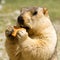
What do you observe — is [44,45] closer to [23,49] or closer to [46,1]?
[23,49]

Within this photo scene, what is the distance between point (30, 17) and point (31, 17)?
0.03 meters

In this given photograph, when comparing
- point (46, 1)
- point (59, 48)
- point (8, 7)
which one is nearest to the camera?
point (59, 48)

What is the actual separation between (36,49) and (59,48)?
160 inches

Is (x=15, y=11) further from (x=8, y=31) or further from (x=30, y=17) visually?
(x=8, y=31)

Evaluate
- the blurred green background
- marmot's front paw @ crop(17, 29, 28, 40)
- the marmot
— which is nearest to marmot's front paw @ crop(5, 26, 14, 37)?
the marmot

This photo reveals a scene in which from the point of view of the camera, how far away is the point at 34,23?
5145 mm

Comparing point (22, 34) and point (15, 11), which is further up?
point (22, 34)

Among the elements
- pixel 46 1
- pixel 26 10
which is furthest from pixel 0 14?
pixel 26 10

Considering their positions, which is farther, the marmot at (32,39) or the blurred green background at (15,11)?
the blurred green background at (15,11)

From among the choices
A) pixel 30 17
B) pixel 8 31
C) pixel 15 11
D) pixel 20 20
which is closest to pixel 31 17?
pixel 30 17

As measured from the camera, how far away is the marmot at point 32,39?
4945 millimetres

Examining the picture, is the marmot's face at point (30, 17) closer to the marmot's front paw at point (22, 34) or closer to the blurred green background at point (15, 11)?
the marmot's front paw at point (22, 34)

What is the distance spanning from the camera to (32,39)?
5.09m

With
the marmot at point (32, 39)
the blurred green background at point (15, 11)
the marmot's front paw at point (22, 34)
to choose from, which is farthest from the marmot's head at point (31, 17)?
the blurred green background at point (15, 11)
